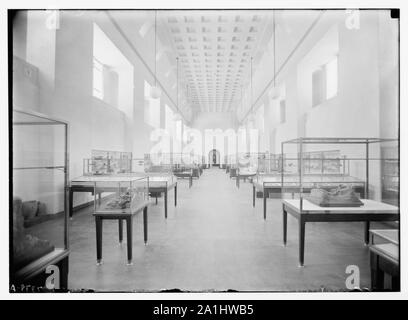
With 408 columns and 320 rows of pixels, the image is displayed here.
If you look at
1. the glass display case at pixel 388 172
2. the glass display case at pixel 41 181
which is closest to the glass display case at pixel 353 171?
the glass display case at pixel 388 172

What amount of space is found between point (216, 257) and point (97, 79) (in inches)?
271

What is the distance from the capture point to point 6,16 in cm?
167

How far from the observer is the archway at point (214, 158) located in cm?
2303

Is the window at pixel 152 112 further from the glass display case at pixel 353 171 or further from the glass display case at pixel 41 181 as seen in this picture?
the glass display case at pixel 353 171

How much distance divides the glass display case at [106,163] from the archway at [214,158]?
1450cm

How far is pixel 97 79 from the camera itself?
7562mm

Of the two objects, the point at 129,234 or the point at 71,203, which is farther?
the point at 71,203

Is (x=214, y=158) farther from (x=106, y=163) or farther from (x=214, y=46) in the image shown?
(x=106, y=163)

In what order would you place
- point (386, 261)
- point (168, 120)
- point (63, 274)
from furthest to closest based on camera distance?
point (168, 120) < point (63, 274) < point (386, 261)

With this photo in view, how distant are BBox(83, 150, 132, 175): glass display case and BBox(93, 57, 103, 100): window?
1924 mm

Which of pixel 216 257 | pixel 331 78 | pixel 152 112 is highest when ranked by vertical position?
pixel 331 78

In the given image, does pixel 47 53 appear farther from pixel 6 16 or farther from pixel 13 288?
pixel 13 288

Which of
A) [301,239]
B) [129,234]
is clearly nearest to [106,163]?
[129,234]

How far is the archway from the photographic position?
75.5 ft
